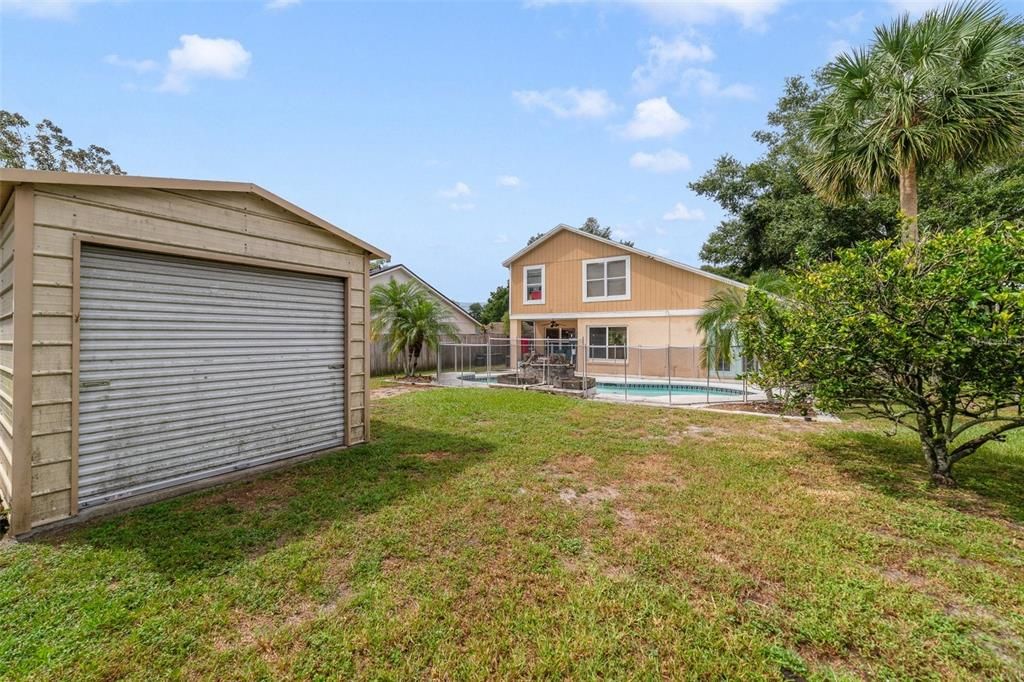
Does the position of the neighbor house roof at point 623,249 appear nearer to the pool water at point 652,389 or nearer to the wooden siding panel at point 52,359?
the pool water at point 652,389

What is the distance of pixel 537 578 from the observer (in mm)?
2906

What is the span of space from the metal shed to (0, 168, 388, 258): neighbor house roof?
2 cm

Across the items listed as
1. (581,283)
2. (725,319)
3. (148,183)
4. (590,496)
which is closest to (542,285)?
(581,283)

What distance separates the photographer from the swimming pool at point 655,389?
1259 cm

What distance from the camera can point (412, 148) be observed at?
1148cm

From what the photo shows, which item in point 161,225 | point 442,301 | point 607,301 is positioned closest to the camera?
point 161,225

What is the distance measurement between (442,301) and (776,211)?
54.6 feet

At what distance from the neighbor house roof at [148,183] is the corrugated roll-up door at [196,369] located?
58 cm

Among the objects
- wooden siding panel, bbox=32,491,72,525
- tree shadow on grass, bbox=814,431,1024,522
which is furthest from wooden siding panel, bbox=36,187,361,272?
tree shadow on grass, bbox=814,431,1024,522

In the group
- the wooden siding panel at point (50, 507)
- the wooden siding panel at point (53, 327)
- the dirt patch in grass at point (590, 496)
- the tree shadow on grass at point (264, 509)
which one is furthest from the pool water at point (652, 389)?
the wooden siding panel at point (53, 327)

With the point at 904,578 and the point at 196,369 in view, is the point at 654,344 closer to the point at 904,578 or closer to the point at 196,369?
the point at 904,578

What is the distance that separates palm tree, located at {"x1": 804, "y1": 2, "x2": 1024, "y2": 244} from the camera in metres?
7.16

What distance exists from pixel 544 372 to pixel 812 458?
8332mm

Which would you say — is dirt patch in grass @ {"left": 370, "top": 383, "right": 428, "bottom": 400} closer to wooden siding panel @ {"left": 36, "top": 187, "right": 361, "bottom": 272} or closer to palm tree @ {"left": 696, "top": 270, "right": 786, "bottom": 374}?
wooden siding panel @ {"left": 36, "top": 187, "right": 361, "bottom": 272}
